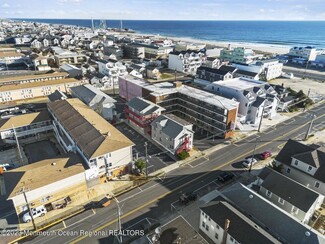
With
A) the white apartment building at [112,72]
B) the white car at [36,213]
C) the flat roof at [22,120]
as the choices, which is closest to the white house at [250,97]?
the white apartment building at [112,72]

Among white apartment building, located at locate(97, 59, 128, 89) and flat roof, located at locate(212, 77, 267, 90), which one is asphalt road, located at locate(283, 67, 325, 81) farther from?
white apartment building, located at locate(97, 59, 128, 89)

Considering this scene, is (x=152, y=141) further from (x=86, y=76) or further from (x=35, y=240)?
(x=86, y=76)

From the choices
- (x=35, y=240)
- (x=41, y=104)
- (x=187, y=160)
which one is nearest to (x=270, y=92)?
(x=187, y=160)

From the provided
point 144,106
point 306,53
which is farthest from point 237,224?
point 306,53

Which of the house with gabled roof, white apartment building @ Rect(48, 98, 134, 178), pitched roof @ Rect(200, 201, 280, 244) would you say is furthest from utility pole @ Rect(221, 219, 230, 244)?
white apartment building @ Rect(48, 98, 134, 178)

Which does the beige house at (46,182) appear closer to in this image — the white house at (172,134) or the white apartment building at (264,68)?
the white house at (172,134)

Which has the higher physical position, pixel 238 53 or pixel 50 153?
pixel 238 53
